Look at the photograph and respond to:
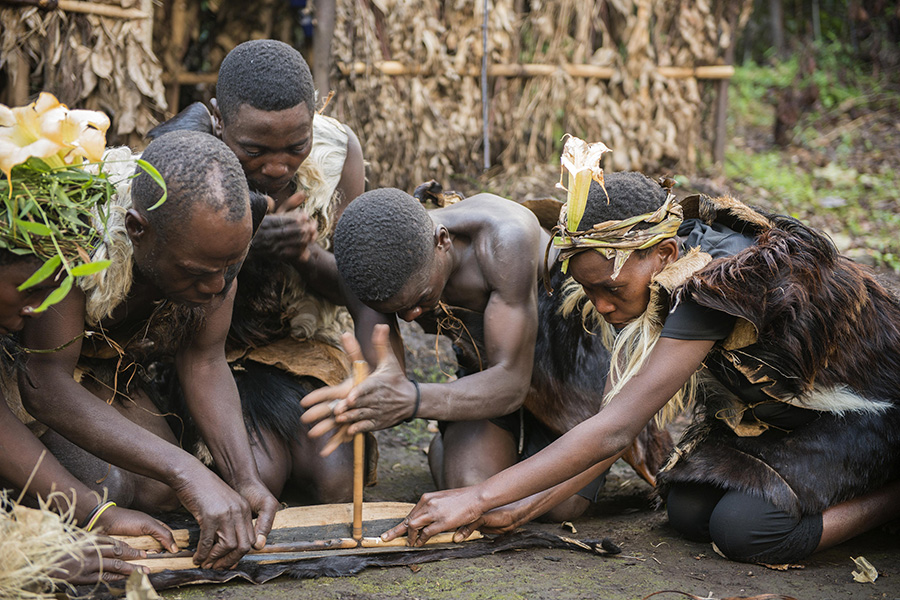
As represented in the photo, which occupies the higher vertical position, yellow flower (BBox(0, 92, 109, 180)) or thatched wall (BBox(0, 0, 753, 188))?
yellow flower (BBox(0, 92, 109, 180))

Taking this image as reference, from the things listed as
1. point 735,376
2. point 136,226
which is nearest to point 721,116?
point 735,376

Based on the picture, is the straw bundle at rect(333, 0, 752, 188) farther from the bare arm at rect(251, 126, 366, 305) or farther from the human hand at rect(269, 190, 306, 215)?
the human hand at rect(269, 190, 306, 215)

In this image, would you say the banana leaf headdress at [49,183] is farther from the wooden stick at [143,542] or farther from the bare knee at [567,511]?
the bare knee at [567,511]

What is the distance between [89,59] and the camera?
4.60 m

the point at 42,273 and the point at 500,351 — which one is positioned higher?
the point at 42,273

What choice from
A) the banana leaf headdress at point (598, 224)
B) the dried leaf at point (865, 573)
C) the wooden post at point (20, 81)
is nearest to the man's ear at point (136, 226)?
the banana leaf headdress at point (598, 224)

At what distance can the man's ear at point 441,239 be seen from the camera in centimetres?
287

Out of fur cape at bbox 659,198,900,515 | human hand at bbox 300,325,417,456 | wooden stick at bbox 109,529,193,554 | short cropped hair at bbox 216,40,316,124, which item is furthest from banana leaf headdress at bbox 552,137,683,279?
wooden stick at bbox 109,529,193,554

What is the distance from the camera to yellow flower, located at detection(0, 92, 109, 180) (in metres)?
1.99

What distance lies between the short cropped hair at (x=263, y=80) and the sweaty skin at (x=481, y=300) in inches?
25.4

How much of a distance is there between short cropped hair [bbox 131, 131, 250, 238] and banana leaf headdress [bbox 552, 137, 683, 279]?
36.6 inches

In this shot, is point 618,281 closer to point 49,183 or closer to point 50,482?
point 49,183

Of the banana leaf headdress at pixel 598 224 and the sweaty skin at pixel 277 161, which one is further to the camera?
the sweaty skin at pixel 277 161

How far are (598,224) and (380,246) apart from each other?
2.15ft
